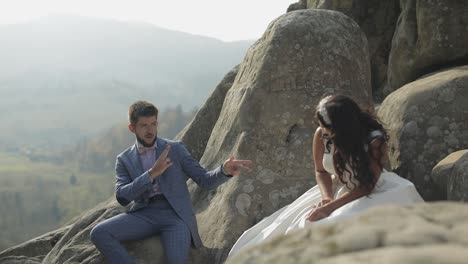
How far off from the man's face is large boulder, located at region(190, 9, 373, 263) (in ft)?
4.87

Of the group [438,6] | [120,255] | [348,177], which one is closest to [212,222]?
[120,255]

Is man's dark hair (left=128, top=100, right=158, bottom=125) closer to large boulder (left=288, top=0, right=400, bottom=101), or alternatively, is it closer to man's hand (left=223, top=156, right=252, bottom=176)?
man's hand (left=223, top=156, right=252, bottom=176)

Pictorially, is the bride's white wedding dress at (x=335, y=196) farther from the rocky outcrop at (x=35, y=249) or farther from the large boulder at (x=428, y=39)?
the rocky outcrop at (x=35, y=249)

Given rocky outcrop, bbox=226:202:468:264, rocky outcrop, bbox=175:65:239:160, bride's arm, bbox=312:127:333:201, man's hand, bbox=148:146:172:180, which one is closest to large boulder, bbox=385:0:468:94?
rocky outcrop, bbox=175:65:239:160

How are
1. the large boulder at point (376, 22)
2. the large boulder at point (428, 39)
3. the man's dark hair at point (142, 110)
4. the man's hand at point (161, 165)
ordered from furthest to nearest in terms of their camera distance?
the large boulder at point (376, 22), the large boulder at point (428, 39), the man's dark hair at point (142, 110), the man's hand at point (161, 165)

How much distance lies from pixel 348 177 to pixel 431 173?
181cm

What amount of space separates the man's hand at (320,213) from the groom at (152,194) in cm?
135

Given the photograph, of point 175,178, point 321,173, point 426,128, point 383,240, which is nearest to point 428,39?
point 426,128

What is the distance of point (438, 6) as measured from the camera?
11.5 metres

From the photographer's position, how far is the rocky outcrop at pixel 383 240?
2.75 m

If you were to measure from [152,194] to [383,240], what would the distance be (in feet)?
17.1

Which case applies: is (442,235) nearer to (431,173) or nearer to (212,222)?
(431,173)

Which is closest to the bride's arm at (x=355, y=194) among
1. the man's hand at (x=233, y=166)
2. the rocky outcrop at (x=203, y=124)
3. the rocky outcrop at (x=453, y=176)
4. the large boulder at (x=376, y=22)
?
the rocky outcrop at (x=453, y=176)

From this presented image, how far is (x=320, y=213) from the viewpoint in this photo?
658cm
